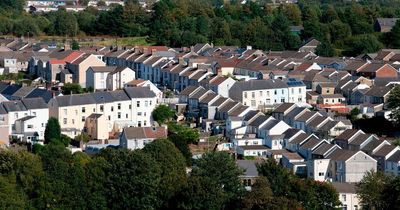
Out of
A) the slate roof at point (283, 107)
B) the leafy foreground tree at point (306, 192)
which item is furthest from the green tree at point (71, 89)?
the leafy foreground tree at point (306, 192)

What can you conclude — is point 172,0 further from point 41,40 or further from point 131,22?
point 41,40

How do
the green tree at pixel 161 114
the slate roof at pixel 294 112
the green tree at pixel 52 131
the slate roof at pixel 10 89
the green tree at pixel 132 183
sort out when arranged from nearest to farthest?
the green tree at pixel 132 183 < the green tree at pixel 52 131 < the slate roof at pixel 294 112 < the green tree at pixel 161 114 < the slate roof at pixel 10 89

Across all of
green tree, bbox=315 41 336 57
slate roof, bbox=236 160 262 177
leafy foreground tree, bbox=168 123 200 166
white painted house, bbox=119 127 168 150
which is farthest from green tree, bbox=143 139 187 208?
green tree, bbox=315 41 336 57

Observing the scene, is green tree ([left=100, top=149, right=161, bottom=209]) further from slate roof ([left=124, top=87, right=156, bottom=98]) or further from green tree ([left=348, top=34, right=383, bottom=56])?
green tree ([left=348, top=34, right=383, bottom=56])

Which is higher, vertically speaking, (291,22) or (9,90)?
(291,22)

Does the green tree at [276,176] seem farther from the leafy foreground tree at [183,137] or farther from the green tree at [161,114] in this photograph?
the green tree at [161,114]

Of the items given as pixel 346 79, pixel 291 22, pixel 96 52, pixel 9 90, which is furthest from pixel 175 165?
pixel 291 22

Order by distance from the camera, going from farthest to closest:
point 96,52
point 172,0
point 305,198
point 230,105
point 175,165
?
1. point 172,0
2. point 96,52
3. point 230,105
4. point 175,165
5. point 305,198
